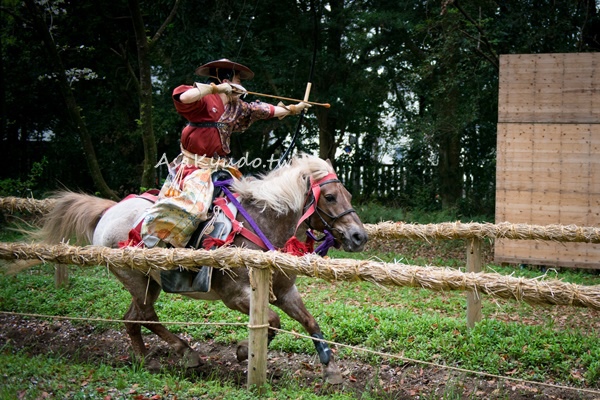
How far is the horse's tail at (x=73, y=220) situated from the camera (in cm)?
627

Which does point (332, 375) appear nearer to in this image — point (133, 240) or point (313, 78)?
point (133, 240)

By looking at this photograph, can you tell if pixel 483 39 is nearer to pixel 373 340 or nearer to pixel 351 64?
pixel 351 64

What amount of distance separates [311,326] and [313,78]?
11.2 meters

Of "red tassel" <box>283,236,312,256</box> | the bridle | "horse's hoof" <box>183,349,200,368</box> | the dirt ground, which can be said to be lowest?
the dirt ground

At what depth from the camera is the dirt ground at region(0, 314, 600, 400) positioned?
194 inches

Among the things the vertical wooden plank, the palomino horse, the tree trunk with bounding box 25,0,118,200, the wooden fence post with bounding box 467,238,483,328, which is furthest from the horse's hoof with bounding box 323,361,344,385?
the tree trunk with bounding box 25,0,118,200

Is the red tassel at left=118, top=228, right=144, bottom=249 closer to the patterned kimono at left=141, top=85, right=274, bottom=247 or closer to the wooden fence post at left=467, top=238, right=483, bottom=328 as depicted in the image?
the patterned kimono at left=141, top=85, right=274, bottom=247

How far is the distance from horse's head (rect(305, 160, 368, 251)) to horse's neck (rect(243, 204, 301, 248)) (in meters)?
0.16

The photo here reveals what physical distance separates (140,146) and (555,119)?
443 inches

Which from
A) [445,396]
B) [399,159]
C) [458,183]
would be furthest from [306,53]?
[445,396]

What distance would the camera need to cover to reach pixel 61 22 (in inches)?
553

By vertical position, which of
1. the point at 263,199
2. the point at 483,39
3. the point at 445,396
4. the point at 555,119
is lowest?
the point at 445,396

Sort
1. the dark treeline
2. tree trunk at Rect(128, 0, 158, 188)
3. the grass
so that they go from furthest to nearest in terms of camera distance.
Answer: the dark treeline, tree trunk at Rect(128, 0, 158, 188), the grass

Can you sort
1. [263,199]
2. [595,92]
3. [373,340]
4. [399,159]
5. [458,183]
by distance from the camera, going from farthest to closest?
1. [399,159]
2. [458,183]
3. [595,92]
4. [373,340]
5. [263,199]
